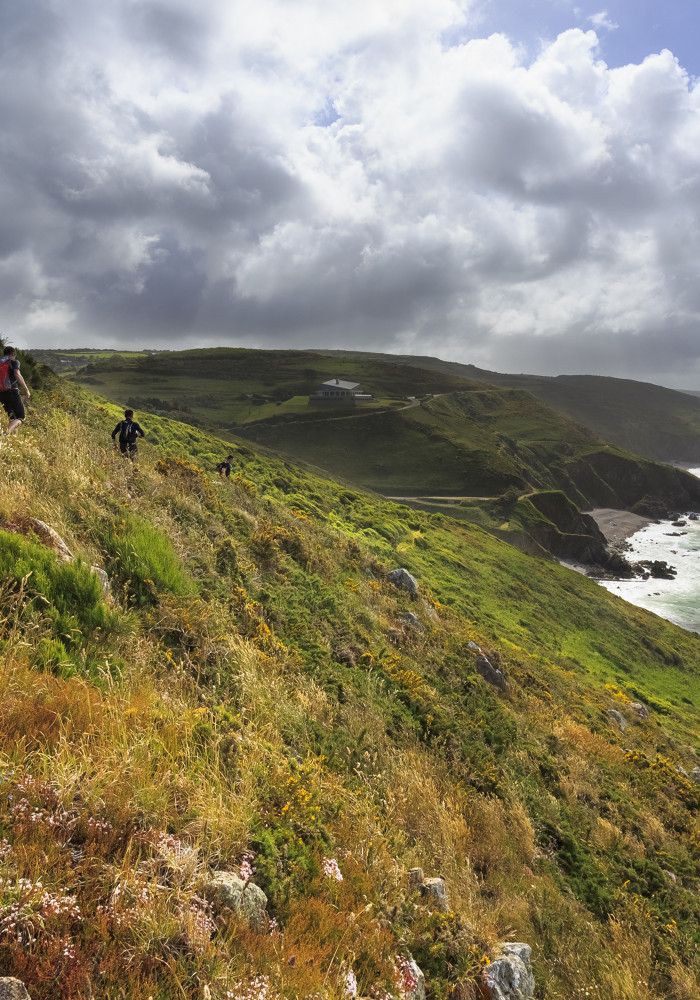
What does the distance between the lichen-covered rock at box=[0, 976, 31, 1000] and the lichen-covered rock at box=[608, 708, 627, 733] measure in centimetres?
1791

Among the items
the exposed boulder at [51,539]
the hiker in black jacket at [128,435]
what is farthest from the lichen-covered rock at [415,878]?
the hiker in black jacket at [128,435]

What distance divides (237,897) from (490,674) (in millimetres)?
11190

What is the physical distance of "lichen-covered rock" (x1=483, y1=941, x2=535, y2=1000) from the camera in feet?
14.0

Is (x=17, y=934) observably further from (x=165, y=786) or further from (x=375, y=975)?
(x=375, y=975)

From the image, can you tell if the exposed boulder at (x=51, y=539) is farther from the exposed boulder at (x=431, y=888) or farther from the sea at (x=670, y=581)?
the sea at (x=670, y=581)

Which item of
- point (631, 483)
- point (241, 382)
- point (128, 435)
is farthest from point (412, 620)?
point (241, 382)

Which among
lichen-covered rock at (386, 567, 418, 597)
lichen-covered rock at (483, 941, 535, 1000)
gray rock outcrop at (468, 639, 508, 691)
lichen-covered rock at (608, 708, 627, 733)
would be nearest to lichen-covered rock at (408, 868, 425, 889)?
lichen-covered rock at (483, 941, 535, 1000)

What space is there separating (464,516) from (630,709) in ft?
151

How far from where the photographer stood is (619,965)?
17.5ft

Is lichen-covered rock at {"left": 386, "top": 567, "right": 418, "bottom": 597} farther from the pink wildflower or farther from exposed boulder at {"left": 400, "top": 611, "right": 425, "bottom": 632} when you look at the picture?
the pink wildflower

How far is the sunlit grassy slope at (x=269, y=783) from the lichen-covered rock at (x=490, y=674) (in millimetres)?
393

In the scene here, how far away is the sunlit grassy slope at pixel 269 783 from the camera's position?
2.84 metres

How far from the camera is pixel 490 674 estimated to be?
1309cm

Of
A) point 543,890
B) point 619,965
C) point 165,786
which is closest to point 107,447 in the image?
point 165,786
